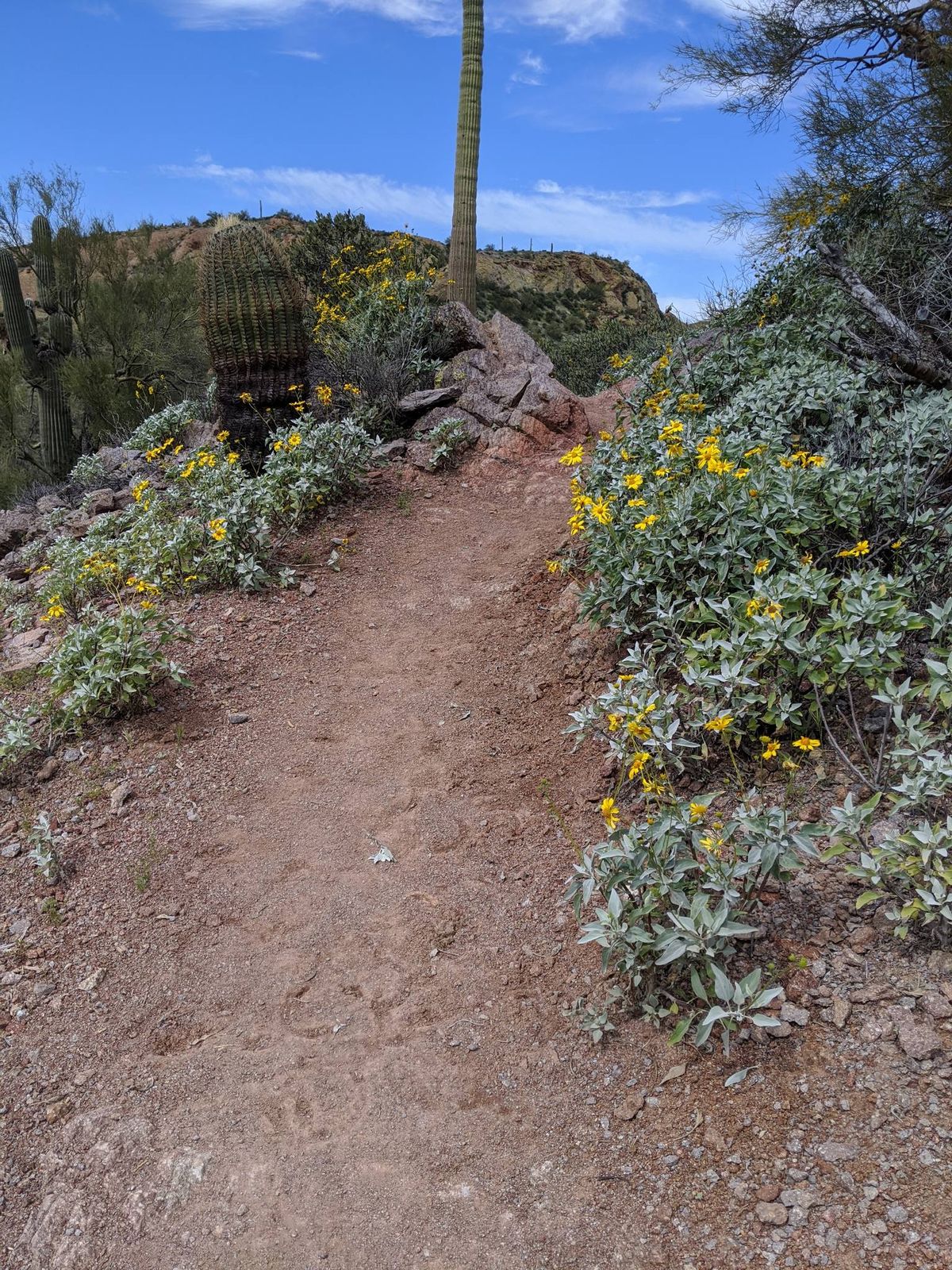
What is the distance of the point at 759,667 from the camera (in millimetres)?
3574

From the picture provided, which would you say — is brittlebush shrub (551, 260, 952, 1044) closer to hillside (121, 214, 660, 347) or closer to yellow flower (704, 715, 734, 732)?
yellow flower (704, 715, 734, 732)

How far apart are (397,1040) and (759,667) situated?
189 centimetres

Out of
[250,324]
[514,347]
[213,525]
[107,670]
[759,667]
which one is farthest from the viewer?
[514,347]

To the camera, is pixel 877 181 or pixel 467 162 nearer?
pixel 877 181

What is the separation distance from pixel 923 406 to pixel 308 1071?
3.90m

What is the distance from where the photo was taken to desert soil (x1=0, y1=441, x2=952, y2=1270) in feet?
7.36

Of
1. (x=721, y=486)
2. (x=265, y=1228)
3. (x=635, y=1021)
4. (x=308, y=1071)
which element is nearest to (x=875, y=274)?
(x=721, y=486)

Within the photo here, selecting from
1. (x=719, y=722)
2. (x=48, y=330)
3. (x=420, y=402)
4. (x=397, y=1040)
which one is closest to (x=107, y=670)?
(x=397, y=1040)

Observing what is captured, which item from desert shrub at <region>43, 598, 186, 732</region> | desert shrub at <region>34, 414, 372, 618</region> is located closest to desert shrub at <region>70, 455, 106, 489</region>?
desert shrub at <region>34, 414, 372, 618</region>

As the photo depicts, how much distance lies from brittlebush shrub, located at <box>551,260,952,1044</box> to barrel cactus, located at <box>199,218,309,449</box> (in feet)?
14.1

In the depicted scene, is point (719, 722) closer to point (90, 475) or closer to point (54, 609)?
point (54, 609)

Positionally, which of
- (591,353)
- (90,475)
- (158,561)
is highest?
(591,353)

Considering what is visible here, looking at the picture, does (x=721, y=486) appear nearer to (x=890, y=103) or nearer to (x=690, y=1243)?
(x=690, y=1243)

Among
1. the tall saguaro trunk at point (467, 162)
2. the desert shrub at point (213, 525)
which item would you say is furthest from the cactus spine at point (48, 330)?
the desert shrub at point (213, 525)
